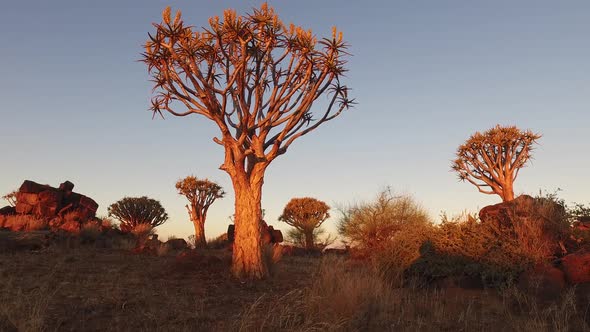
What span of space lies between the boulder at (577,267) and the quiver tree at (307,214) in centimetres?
2053

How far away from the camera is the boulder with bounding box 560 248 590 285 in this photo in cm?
1042

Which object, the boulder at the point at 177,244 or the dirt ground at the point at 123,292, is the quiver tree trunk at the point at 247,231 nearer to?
the dirt ground at the point at 123,292

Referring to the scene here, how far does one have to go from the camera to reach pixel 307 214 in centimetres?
3141

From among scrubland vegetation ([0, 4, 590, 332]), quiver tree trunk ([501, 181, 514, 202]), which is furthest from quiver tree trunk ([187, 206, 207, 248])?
quiver tree trunk ([501, 181, 514, 202])

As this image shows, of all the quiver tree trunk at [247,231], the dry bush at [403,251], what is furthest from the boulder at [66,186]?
the dry bush at [403,251]

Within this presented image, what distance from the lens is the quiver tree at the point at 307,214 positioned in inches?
1213

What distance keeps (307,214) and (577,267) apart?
21538 millimetres

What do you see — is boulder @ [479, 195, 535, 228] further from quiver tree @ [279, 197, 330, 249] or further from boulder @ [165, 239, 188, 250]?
quiver tree @ [279, 197, 330, 249]

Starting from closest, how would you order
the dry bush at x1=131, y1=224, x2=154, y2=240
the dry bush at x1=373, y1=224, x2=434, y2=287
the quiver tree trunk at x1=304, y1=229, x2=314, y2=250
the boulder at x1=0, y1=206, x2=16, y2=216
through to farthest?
1. the dry bush at x1=373, y1=224, x2=434, y2=287
2. the dry bush at x1=131, y1=224, x2=154, y2=240
3. the boulder at x1=0, y1=206, x2=16, y2=216
4. the quiver tree trunk at x1=304, y1=229, x2=314, y2=250

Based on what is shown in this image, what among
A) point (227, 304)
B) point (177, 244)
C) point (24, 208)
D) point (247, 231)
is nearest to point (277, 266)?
point (247, 231)

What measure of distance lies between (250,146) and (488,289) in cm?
666

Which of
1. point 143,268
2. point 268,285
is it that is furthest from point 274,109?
point 143,268

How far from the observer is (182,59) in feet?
39.0

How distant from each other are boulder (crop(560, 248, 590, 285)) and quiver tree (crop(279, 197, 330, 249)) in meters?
20.5
